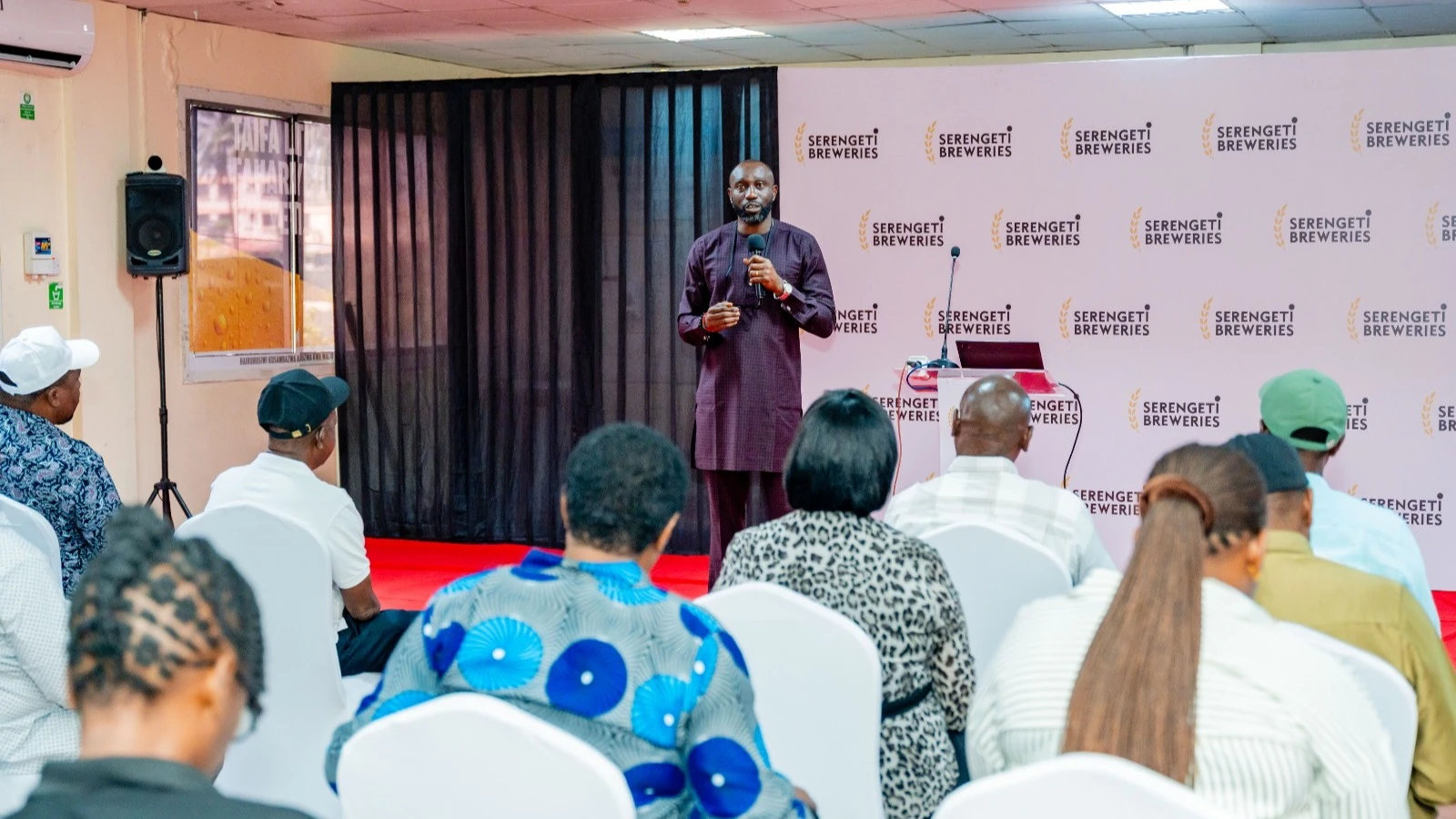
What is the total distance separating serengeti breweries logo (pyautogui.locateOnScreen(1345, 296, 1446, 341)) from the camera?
554 cm

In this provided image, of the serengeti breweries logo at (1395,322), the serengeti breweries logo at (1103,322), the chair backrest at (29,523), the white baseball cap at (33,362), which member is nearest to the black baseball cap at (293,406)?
the chair backrest at (29,523)

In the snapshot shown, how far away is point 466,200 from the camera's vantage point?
7441 millimetres

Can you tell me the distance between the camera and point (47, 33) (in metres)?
5.99

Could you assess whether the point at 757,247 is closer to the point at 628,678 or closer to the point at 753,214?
the point at 753,214

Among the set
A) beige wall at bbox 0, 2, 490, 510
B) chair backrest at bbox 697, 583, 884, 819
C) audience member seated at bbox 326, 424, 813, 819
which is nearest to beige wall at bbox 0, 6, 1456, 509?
beige wall at bbox 0, 2, 490, 510

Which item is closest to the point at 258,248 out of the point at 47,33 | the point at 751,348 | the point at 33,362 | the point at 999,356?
the point at 47,33

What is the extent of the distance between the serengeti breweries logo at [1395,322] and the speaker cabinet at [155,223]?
203 inches

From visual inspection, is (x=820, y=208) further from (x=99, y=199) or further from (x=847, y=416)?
(x=847, y=416)

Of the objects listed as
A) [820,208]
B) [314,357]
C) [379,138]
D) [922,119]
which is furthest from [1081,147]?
[314,357]

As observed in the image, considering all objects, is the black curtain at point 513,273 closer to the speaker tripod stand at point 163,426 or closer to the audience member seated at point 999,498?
the speaker tripod stand at point 163,426

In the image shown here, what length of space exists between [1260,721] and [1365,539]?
1.29 metres

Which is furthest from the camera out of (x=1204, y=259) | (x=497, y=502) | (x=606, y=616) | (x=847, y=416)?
(x=497, y=502)

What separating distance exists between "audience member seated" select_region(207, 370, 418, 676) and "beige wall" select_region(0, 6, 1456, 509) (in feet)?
11.5

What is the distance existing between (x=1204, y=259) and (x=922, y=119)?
133 cm
